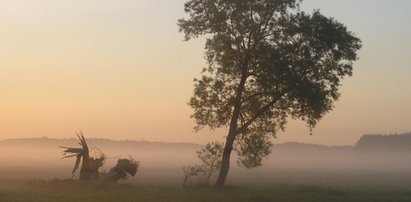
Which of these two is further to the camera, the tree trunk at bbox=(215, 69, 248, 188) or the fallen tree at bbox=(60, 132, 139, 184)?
the fallen tree at bbox=(60, 132, 139, 184)

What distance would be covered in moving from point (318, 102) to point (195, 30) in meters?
13.0

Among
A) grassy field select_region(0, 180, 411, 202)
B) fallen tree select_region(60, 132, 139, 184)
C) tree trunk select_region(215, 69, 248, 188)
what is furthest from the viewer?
fallen tree select_region(60, 132, 139, 184)

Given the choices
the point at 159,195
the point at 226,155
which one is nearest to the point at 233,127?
the point at 226,155

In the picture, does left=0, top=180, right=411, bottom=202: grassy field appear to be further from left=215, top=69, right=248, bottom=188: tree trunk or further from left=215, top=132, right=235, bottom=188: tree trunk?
left=215, top=69, right=248, bottom=188: tree trunk

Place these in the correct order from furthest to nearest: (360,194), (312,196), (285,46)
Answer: (285,46), (360,194), (312,196)

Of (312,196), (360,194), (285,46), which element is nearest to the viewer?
(312,196)

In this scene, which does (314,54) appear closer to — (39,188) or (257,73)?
(257,73)

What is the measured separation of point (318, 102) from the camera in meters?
52.8

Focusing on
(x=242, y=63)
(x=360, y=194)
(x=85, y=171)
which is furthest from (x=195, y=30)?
(x=360, y=194)

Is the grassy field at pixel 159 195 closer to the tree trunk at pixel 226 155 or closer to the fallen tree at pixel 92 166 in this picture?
the tree trunk at pixel 226 155

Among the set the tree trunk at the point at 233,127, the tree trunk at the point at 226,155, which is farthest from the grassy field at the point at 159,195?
the tree trunk at the point at 233,127

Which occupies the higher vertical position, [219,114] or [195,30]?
[195,30]

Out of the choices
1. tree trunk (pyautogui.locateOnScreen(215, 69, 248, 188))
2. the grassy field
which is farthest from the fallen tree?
tree trunk (pyautogui.locateOnScreen(215, 69, 248, 188))

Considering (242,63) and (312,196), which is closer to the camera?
(312,196)
